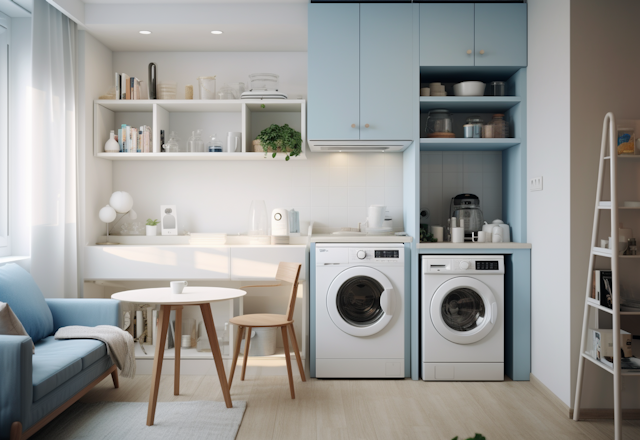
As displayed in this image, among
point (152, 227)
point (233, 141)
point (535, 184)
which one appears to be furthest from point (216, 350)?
point (535, 184)

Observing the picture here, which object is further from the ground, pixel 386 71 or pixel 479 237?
pixel 386 71

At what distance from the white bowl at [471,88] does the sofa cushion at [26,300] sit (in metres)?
3.04

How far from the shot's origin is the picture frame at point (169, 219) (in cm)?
379

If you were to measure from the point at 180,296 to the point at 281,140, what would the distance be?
4.67 ft

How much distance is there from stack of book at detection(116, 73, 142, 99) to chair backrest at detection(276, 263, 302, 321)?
1741mm

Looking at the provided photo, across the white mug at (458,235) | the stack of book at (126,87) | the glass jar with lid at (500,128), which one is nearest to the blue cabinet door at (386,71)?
the glass jar with lid at (500,128)

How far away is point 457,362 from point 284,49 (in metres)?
2.71

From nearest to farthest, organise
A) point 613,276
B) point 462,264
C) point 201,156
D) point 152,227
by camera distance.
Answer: point 613,276 < point 462,264 < point 201,156 < point 152,227

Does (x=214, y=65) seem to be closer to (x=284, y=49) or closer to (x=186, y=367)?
(x=284, y=49)

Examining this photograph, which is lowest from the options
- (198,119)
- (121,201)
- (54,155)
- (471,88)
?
(121,201)

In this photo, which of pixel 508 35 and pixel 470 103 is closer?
pixel 508 35

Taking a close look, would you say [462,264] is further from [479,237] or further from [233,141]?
[233,141]

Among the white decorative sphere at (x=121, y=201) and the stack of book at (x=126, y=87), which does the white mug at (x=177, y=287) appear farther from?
the stack of book at (x=126, y=87)

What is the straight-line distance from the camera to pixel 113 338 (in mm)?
2783
